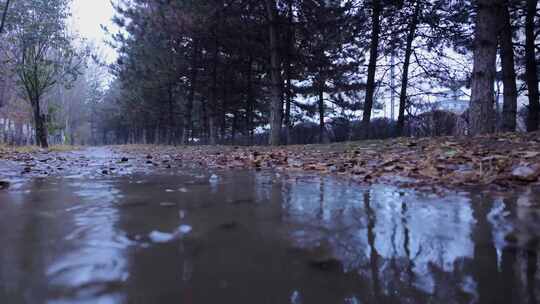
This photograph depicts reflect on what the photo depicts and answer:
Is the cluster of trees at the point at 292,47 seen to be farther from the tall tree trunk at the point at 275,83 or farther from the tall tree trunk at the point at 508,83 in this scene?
the tall tree trunk at the point at 508,83

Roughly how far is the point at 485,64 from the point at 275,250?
6.29m

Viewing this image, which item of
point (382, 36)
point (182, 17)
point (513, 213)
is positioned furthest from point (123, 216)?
point (382, 36)

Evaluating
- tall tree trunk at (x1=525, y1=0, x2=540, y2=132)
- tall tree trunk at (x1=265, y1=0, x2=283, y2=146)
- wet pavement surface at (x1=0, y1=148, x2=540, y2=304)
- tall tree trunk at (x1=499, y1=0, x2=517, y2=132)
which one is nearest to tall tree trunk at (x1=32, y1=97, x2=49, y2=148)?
tall tree trunk at (x1=265, y1=0, x2=283, y2=146)

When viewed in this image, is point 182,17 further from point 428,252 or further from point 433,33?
point 428,252

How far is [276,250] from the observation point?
1.04 meters

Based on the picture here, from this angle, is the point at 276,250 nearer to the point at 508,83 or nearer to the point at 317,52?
the point at 508,83

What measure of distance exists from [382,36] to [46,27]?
575 inches

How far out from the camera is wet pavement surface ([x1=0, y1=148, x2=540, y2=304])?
760 mm

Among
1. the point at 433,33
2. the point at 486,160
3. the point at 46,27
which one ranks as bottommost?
the point at 486,160

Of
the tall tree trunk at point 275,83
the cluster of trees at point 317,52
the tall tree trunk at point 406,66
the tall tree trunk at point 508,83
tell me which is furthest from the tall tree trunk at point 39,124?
the tall tree trunk at point 508,83

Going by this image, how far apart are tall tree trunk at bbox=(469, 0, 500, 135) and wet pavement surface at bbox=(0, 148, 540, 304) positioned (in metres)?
4.70

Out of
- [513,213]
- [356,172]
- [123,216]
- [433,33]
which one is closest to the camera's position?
[513,213]

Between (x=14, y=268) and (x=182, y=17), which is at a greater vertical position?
(x=182, y=17)

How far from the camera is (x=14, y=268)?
90 centimetres
